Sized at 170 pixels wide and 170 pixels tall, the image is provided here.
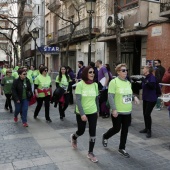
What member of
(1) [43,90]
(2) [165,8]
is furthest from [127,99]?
(2) [165,8]

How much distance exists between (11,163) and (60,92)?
12.1 feet

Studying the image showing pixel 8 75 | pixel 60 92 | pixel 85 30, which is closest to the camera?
pixel 60 92

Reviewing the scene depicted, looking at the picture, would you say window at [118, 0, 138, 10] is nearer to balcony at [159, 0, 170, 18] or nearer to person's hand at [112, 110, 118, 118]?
balcony at [159, 0, 170, 18]

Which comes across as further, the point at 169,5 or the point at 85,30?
the point at 85,30

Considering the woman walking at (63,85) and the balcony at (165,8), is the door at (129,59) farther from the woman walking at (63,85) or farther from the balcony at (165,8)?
the woman walking at (63,85)

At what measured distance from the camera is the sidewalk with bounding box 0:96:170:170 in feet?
15.6

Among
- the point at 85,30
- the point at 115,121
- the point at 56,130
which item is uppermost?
the point at 85,30

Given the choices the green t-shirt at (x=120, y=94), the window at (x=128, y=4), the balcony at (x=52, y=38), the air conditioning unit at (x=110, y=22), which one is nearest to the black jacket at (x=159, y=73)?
the window at (x=128, y=4)

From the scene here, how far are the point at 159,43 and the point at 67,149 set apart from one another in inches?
358

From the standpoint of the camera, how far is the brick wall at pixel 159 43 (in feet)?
41.7

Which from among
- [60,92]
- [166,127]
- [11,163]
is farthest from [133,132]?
[11,163]

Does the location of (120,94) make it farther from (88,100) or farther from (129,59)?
(129,59)

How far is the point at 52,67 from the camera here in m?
30.7

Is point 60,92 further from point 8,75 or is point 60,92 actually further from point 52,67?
point 52,67
